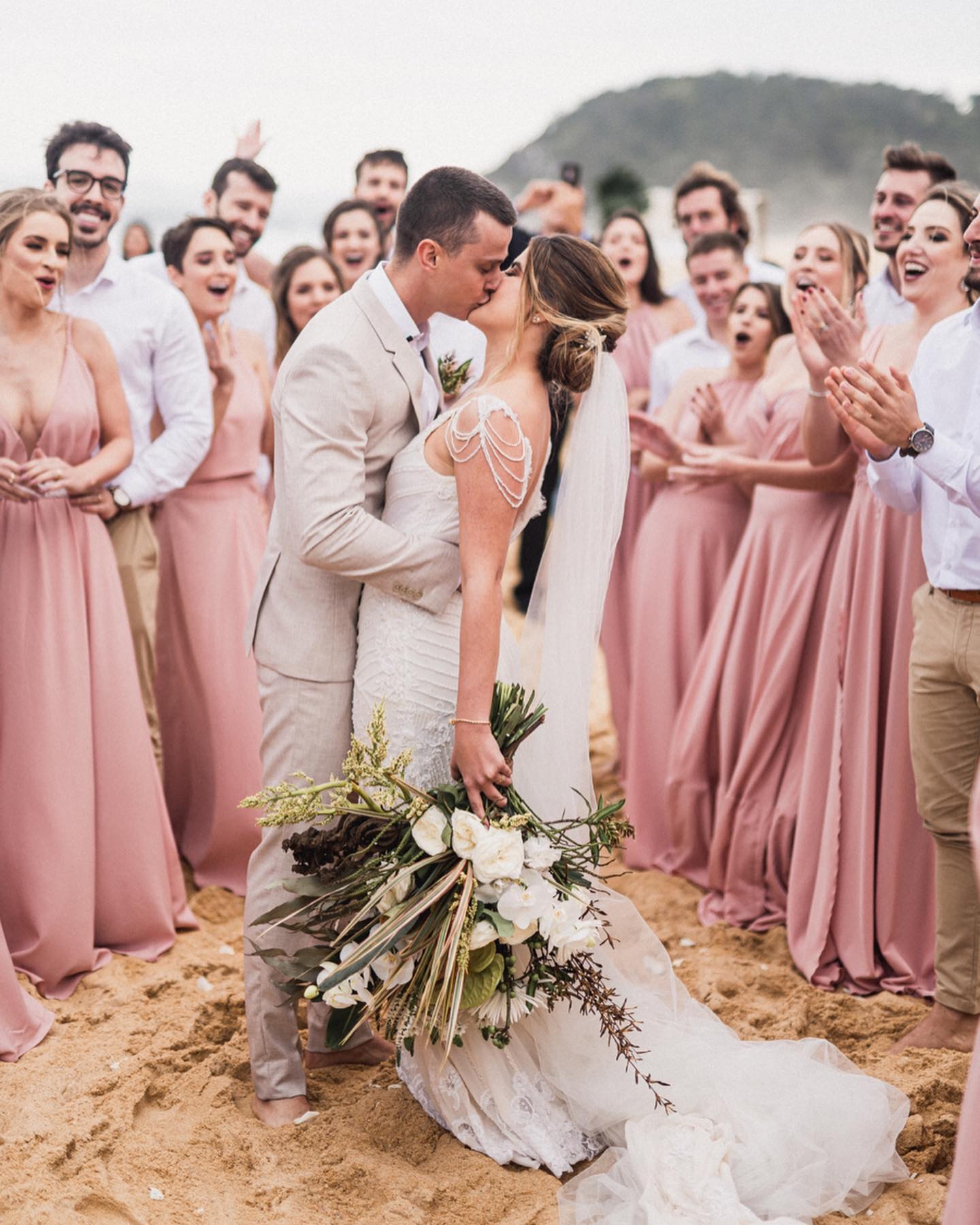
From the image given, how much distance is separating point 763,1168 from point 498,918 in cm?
82

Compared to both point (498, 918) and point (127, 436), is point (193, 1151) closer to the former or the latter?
point (498, 918)

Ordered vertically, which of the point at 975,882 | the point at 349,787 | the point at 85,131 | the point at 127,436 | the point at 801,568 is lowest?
the point at 975,882

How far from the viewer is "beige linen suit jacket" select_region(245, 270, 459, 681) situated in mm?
2930

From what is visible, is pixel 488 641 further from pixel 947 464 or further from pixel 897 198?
pixel 897 198

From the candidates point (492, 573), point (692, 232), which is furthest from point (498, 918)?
point (692, 232)

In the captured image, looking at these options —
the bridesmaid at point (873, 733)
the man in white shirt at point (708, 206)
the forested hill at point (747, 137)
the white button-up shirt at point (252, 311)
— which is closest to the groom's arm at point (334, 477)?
the bridesmaid at point (873, 733)

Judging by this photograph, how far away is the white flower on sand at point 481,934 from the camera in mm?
2799

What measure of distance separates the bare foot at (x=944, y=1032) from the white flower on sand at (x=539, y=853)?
1380 mm

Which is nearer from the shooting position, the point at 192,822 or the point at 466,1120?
the point at 466,1120

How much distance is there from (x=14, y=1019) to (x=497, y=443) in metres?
2.13

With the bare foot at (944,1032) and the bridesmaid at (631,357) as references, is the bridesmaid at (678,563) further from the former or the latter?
the bare foot at (944,1032)

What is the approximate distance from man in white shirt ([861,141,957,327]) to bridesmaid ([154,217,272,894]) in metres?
2.39

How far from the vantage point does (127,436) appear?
4293 mm

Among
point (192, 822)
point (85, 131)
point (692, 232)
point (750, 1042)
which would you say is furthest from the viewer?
point (692, 232)
